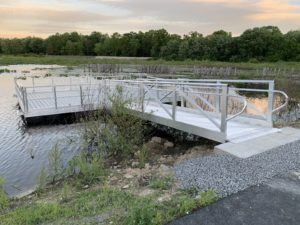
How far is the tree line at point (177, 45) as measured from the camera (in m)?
45.7

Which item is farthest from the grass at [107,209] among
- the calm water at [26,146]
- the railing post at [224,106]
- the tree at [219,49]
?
the tree at [219,49]

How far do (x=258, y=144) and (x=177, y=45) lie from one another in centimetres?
5302

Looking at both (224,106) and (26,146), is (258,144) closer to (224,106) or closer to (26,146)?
(224,106)

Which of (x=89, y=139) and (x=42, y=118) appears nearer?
(x=89, y=139)

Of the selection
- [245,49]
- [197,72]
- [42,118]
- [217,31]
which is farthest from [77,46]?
[42,118]

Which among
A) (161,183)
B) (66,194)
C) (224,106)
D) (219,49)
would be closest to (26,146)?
(66,194)

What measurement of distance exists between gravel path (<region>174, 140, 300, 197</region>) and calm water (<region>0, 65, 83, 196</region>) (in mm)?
3154

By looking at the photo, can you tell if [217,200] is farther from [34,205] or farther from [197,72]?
[197,72]

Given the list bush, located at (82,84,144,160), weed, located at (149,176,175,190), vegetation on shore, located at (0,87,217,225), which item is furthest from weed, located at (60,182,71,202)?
bush, located at (82,84,144,160)

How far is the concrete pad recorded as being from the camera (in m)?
4.58

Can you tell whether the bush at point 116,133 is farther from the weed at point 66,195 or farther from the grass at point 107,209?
the grass at point 107,209

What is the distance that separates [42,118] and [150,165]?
6731 millimetres

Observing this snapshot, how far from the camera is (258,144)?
4961 mm

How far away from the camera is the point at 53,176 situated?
17.3ft
